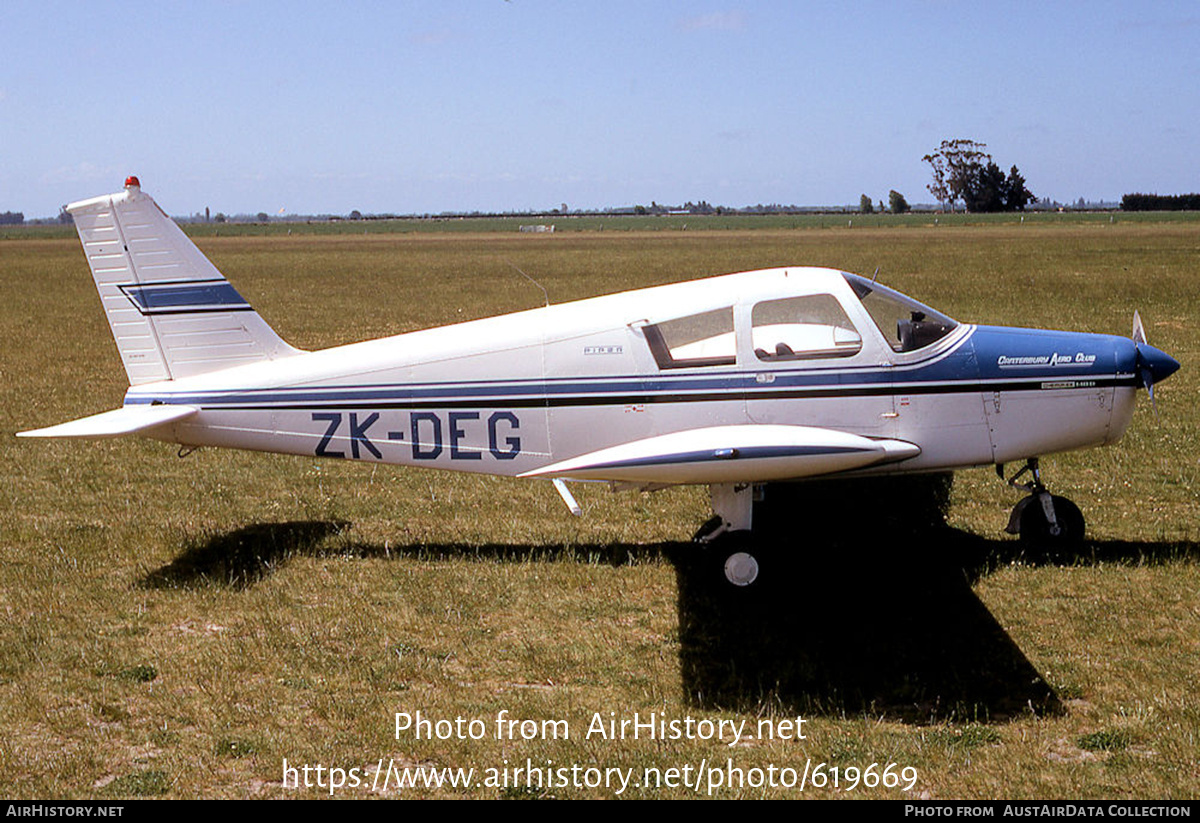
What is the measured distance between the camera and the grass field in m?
5.77

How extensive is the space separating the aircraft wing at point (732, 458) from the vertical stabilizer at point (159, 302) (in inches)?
131

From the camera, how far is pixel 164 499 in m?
11.1

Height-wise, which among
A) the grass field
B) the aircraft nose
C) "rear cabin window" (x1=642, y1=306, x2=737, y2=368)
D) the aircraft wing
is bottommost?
the grass field

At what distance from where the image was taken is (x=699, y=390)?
25.8 feet

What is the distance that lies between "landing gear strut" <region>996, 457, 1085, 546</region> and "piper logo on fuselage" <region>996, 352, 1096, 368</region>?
104cm

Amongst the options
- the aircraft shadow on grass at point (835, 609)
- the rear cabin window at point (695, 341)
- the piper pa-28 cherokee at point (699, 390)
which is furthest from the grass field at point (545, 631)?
the rear cabin window at point (695, 341)

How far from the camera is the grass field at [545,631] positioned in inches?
227

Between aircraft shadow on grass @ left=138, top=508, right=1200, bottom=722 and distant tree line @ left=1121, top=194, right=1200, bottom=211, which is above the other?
distant tree line @ left=1121, top=194, right=1200, bottom=211

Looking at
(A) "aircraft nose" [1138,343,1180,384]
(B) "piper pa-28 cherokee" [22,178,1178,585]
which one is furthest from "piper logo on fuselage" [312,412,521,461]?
(A) "aircraft nose" [1138,343,1180,384]

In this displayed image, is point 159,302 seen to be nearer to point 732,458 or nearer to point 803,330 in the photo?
point 732,458

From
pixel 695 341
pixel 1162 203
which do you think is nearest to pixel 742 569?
pixel 695 341

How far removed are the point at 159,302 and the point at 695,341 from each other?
4.52 m

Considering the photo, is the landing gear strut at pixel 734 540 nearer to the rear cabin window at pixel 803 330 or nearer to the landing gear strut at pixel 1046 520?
the rear cabin window at pixel 803 330

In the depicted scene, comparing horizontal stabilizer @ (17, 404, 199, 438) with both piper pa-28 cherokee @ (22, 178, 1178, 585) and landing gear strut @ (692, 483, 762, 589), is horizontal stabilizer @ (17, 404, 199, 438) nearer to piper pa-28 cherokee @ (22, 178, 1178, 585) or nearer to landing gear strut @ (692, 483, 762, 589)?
piper pa-28 cherokee @ (22, 178, 1178, 585)
